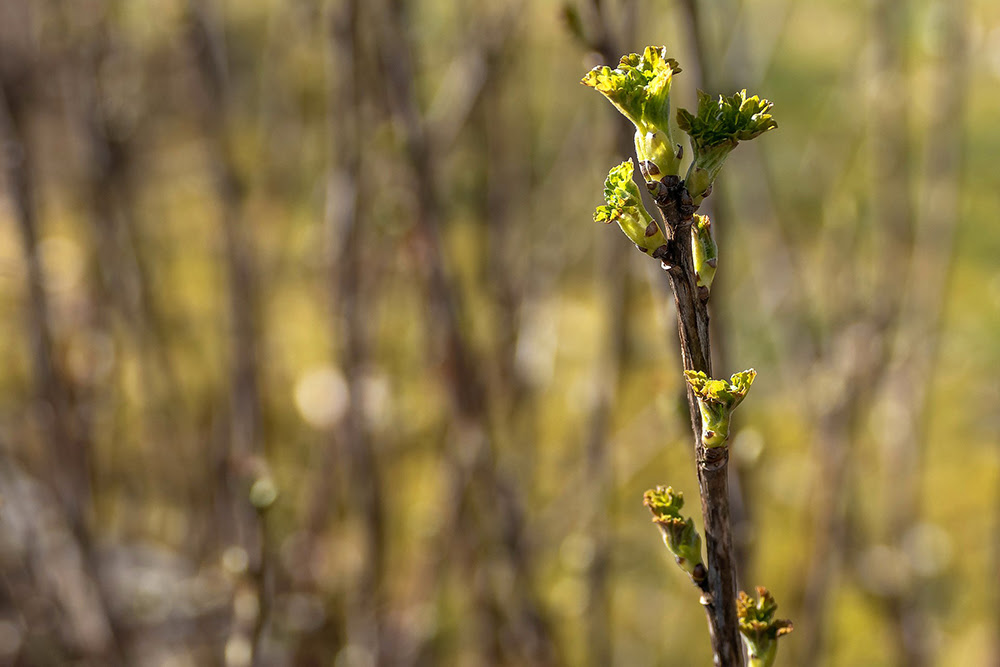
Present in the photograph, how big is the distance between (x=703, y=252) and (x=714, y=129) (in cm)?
4

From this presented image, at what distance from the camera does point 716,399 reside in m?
0.28

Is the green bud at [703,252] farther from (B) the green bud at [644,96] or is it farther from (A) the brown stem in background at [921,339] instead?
(A) the brown stem in background at [921,339]

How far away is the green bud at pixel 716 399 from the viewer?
276 mm

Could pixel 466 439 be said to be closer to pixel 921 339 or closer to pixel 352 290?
pixel 352 290

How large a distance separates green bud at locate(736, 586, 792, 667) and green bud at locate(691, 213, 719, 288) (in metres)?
0.12

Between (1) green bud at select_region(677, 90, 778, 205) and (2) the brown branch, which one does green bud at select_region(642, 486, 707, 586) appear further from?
(1) green bud at select_region(677, 90, 778, 205)

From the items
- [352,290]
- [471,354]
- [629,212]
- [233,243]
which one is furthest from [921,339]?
[629,212]

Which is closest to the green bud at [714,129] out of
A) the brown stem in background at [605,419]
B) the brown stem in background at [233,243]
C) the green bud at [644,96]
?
the green bud at [644,96]

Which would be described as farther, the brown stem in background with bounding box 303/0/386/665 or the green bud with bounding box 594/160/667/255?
the brown stem in background with bounding box 303/0/386/665

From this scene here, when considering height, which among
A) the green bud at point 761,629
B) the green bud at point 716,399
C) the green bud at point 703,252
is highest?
the green bud at point 703,252

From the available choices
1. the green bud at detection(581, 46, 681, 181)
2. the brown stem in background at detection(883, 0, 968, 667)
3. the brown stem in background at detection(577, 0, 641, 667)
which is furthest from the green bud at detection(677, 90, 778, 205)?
the brown stem in background at detection(883, 0, 968, 667)

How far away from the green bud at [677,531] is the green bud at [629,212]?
10 centimetres

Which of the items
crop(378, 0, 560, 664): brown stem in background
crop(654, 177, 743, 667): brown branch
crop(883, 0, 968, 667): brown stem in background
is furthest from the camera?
crop(883, 0, 968, 667): brown stem in background

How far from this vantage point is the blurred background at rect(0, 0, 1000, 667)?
2.65 feet
